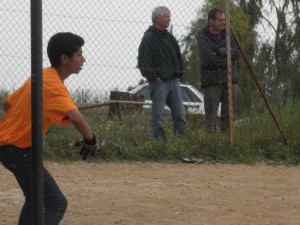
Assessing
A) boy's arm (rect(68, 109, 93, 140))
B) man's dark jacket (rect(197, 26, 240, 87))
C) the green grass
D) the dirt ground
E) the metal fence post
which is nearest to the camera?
the metal fence post

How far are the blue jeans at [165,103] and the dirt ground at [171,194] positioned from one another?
67cm

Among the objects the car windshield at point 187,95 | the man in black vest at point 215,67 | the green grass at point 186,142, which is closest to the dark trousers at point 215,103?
the man in black vest at point 215,67

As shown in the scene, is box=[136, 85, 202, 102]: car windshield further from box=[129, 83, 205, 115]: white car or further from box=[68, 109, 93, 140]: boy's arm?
box=[68, 109, 93, 140]: boy's arm

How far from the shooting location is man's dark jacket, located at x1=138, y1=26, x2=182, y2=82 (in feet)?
27.6

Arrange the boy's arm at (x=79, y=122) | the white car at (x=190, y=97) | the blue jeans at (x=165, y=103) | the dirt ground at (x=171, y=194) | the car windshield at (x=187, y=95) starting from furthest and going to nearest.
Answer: the car windshield at (x=187, y=95), the white car at (x=190, y=97), the blue jeans at (x=165, y=103), the dirt ground at (x=171, y=194), the boy's arm at (x=79, y=122)

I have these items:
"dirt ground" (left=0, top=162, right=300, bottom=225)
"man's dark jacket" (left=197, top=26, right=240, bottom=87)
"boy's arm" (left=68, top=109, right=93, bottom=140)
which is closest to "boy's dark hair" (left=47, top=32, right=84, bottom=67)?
"boy's arm" (left=68, top=109, right=93, bottom=140)

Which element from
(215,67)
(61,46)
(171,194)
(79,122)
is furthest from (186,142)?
(79,122)

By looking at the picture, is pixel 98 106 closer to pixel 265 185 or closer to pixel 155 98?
pixel 155 98

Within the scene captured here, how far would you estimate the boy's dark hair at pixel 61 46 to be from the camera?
12.7 feet

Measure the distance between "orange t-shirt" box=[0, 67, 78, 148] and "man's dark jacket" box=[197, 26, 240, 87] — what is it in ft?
16.1

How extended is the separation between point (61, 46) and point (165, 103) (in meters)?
4.89

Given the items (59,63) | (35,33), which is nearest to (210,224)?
(59,63)

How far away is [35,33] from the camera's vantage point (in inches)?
83.6

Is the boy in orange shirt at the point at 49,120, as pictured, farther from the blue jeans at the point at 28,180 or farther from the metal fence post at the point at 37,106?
the metal fence post at the point at 37,106
